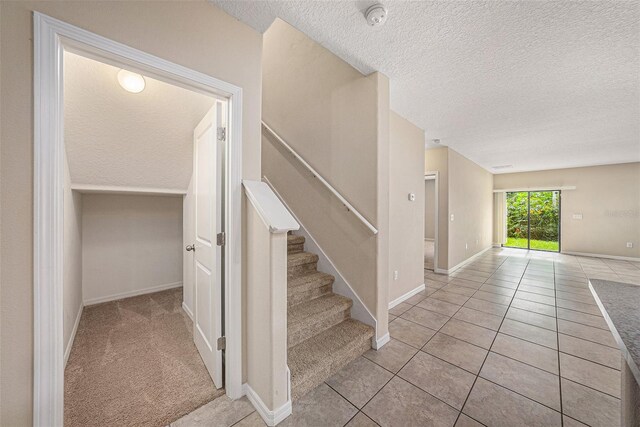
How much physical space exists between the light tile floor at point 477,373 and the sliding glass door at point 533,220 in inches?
203

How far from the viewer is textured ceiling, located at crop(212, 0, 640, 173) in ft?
4.70

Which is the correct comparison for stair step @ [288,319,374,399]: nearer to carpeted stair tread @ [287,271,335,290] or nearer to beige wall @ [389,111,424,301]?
carpeted stair tread @ [287,271,335,290]

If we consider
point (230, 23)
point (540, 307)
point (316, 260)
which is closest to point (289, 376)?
point (316, 260)

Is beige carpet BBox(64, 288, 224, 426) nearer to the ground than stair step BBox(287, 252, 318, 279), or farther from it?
nearer to the ground

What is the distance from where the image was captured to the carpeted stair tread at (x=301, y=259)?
7.67 feet

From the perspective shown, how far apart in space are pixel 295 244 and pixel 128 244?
2.32 m

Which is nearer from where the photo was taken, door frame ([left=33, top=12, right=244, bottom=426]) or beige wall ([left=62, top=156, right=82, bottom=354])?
door frame ([left=33, top=12, right=244, bottom=426])

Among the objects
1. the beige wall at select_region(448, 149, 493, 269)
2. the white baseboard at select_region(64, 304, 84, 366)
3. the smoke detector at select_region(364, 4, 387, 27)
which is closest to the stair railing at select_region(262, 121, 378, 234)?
the smoke detector at select_region(364, 4, 387, 27)

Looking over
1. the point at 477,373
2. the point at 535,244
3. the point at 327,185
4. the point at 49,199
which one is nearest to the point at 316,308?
the point at 327,185

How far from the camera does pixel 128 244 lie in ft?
10.2

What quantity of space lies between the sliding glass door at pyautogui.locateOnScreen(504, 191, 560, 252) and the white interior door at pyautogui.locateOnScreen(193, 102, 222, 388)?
9145mm

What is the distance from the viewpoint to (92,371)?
1.72 metres

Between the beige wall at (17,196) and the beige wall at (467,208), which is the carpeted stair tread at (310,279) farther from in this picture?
the beige wall at (467,208)

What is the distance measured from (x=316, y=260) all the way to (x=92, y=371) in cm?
195
